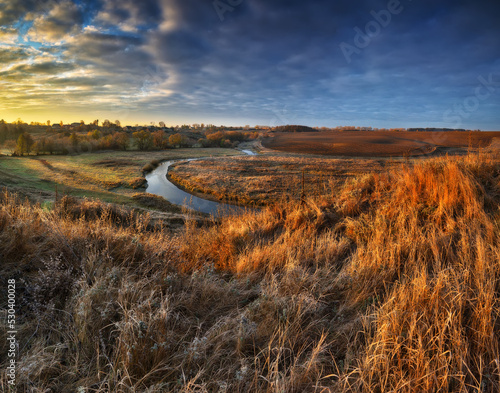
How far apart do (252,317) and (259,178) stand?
115 ft

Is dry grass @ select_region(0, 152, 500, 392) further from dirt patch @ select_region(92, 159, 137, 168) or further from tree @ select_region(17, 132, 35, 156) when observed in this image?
tree @ select_region(17, 132, 35, 156)

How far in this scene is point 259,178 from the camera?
3794 cm

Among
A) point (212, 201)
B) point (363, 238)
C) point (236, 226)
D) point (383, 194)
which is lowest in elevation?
point (212, 201)

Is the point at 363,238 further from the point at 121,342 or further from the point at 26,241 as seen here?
the point at 26,241

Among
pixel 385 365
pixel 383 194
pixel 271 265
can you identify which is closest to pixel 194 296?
pixel 271 265

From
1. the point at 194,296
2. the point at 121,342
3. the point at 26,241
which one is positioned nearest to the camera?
the point at 121,342

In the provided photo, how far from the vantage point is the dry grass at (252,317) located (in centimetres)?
224

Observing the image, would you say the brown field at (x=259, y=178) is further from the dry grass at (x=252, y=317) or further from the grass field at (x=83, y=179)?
the dry grass at (x=252, y=317)

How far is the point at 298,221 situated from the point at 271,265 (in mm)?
3980

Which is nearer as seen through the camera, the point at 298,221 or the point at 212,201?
the point at 298,221

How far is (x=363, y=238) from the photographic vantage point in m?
6.08

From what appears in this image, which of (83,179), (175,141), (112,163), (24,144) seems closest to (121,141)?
(175,141)

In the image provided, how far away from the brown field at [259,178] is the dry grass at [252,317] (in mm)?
19454

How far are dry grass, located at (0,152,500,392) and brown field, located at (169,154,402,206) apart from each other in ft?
63.8
